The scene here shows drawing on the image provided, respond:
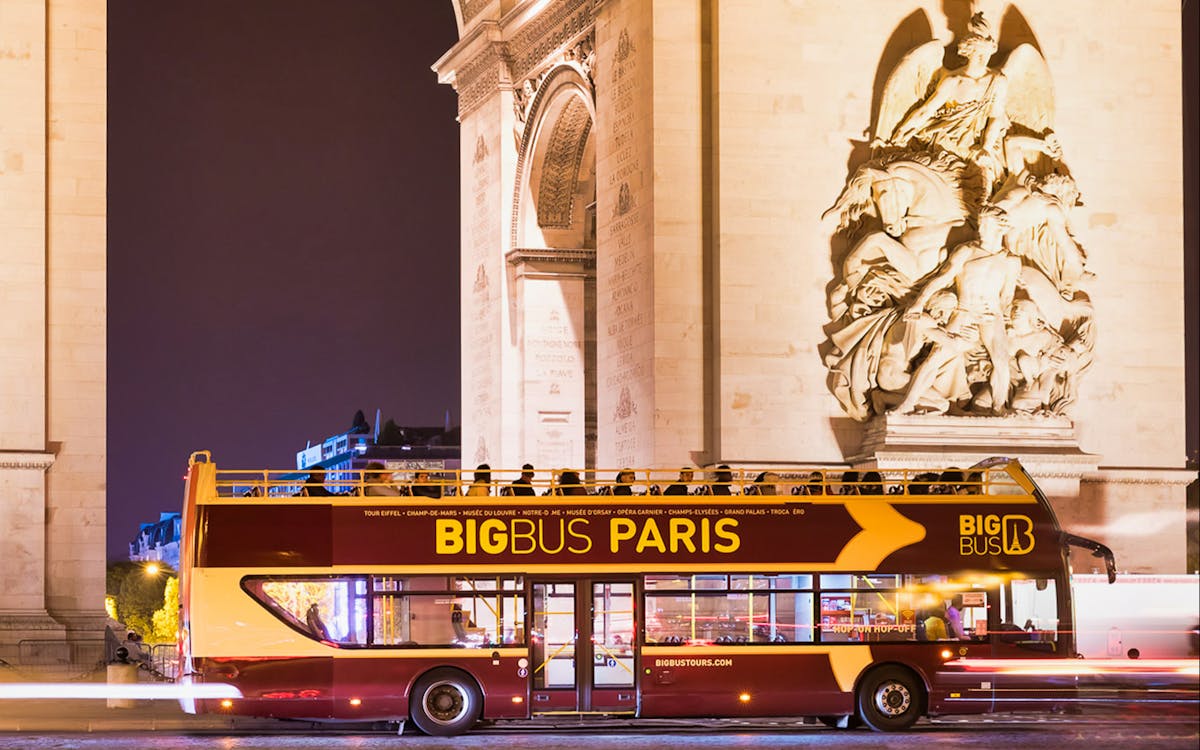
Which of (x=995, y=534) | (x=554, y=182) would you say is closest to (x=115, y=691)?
(x=995, y=534)

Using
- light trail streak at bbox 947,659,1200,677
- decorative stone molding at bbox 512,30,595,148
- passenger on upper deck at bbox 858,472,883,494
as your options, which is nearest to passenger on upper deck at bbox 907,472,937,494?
passenger on upper deck at bbox 858,472,883,494

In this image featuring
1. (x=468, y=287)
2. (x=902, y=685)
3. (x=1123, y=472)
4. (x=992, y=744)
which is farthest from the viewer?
(x=468, y=287)

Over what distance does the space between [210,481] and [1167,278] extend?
1922 centimetres

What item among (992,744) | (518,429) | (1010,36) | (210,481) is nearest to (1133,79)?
(1010,36)

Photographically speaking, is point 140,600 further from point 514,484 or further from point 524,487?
point 524,487

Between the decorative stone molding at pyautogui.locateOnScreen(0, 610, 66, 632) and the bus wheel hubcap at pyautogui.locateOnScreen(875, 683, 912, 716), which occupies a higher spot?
the decorative stone molding at pyautogui.locateOnScreen(0, 610, 66, 632)

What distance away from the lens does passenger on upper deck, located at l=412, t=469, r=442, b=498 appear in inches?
908

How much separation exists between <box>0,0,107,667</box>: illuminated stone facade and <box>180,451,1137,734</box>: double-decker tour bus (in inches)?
360

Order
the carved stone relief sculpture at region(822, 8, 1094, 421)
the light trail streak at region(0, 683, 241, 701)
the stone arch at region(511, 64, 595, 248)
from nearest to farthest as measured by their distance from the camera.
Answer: the light trail streak at region(0, 683, 241, 701) < the carved stone relief sculpture at region(822, 8, 1094, 421) < the stone arch at region(511, 64, 595, 248)

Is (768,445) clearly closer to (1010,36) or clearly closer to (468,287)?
(1010,36)

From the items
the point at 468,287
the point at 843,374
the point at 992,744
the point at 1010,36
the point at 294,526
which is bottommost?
the point at 992,744

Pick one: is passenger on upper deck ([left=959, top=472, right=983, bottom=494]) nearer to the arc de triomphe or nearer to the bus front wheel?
the bus front wheel

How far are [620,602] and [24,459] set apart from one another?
1218cm

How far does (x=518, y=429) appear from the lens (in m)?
42.5
